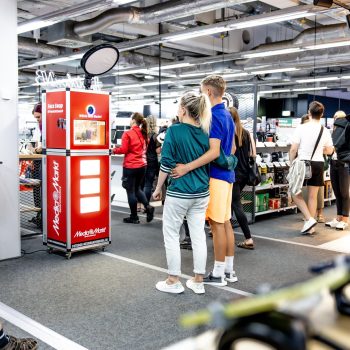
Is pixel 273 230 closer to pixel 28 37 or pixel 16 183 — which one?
pixel 16 183

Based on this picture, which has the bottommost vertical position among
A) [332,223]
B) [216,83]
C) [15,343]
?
[332,223]

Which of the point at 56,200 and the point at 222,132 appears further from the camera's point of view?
the point at 56,200

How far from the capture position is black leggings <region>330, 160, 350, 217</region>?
5.98 m

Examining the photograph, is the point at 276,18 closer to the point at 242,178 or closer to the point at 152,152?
the point at 152,152

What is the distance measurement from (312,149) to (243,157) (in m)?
1.26

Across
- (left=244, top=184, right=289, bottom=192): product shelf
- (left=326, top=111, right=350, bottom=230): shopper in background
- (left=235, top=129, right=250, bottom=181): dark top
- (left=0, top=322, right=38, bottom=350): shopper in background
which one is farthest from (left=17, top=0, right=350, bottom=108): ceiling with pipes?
(left=0, top=322, right=38, bottom=350): shopper in background

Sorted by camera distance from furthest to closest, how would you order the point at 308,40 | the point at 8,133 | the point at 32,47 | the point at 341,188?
the point at 32,47, the point at 308,40, the point at 341,188, the point at 8,133

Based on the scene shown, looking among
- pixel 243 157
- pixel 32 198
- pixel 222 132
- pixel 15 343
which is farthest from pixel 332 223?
pixel 15 343

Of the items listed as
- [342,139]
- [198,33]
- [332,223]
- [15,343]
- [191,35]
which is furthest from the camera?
[191,35]

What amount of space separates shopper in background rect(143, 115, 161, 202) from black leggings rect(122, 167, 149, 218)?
0.99 ft

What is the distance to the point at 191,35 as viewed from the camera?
7199 millimetres

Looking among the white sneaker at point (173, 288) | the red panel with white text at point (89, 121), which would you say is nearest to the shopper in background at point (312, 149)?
the red panel with white text at point (89, 121)

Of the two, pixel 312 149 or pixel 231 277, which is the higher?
pixel 312 149

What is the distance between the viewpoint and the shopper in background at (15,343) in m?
2.21
